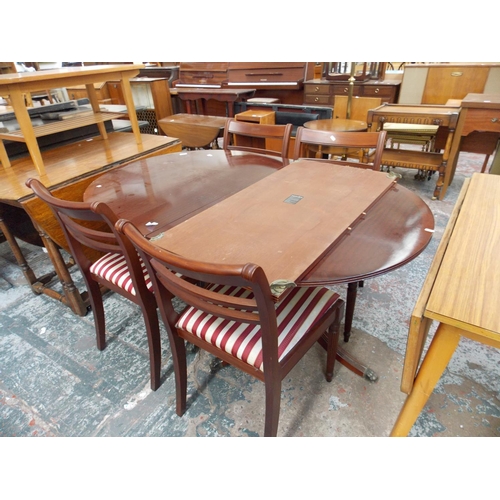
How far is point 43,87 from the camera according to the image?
160 centimetres

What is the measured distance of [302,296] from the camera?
46.7 inches

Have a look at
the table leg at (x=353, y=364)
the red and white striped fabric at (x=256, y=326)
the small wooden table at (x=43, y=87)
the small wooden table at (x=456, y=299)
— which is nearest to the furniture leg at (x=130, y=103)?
the small wooden table at (x=43, y=87)

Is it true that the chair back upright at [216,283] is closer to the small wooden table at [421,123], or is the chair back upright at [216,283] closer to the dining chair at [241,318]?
the dining chair at [241,318]

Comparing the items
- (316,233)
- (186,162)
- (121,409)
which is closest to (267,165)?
(186,162)

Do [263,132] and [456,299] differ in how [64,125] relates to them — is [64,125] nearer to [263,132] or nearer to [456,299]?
[263,132]

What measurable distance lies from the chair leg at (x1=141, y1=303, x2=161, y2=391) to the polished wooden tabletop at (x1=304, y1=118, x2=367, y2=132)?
2338mm

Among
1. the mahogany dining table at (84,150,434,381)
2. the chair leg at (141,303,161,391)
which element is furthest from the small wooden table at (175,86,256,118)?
the chair leg at (141,303,161,391)

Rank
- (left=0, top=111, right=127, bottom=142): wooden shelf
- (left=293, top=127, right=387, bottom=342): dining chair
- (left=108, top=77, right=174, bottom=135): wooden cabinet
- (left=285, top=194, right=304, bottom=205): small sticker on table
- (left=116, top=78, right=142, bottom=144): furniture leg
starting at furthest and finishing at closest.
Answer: (left=108, top=77, right=174, bottom=135): wooden cabinet → (left=116, top=78, right=142, bottom=144): furniture leg → (left=0, top=111, right=127, bottom=142): wooden shelf → (left=293, top=127, right=387, bottom=342): dining chair → (left=285, top=194, right=304, bottom=205): small sticker on table

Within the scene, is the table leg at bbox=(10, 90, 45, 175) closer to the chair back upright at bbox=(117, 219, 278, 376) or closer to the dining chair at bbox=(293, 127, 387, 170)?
the chair back upright at bbox=(117, 219, 278, 376)

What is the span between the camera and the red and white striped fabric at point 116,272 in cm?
134

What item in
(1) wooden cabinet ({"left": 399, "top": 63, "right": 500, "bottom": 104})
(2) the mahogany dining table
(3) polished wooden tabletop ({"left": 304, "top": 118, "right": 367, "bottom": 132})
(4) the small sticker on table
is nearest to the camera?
(2) the mahogany dining table

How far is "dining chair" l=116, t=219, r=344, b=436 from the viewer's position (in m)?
0.76
